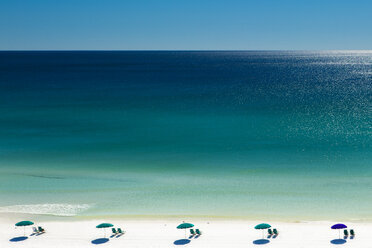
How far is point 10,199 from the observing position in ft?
97.4

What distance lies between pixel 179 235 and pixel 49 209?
32.1ft

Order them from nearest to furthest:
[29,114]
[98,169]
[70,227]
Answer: [70,227]
[98,169]
[29,114]

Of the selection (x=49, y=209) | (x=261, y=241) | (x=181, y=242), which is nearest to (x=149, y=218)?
(x=181, y=242)

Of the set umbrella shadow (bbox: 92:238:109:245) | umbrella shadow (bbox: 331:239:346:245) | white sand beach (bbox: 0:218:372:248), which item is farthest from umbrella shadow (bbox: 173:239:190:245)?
umbrella shadow (bbox: 331:239:346:245)

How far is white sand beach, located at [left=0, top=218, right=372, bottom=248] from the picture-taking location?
2205 centimetres

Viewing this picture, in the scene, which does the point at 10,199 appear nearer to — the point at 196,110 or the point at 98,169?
the point at 98,169

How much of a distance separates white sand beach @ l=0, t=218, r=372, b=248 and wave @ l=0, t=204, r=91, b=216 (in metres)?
1.83

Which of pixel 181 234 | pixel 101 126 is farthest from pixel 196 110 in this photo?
pixel 181 234

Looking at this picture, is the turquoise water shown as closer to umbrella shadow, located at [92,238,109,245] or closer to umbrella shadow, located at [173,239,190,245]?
umbrella shadow, located at [92,238,109,245]

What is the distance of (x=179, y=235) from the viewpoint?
23.3 m

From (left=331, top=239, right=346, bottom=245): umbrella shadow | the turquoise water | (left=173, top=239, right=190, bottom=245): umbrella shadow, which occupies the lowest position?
(left=331, top=239, right=346, bottom=245): umbrella shadow

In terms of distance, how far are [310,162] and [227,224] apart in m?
15.2

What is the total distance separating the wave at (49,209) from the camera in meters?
27.2

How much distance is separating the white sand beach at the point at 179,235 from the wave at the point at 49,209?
183cm
